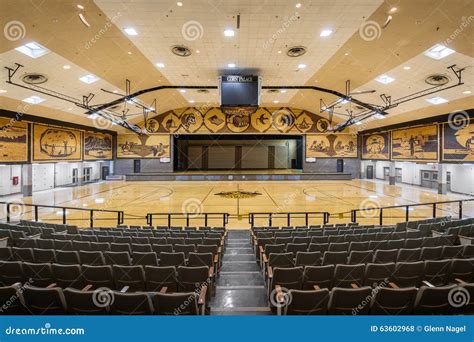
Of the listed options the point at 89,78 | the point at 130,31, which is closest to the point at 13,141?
the point at 89,78

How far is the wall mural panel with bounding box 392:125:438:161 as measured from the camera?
21.7 m

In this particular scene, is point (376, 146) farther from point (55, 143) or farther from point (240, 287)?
point (55, 143)

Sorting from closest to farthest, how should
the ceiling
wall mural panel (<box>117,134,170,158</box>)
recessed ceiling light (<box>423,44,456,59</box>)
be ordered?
1. the ceiling
2. recessed ceiling light (<box>423,44,456,59</box>)
3. wall mural panel (<box>117,134,170,158</box>)

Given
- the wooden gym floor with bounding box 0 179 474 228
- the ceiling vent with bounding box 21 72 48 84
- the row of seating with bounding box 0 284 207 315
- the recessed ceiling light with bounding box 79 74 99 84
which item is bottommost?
the wooden gym floor with bounding box 0 179 474 228

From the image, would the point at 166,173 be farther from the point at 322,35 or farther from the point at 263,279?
the point at 263,279

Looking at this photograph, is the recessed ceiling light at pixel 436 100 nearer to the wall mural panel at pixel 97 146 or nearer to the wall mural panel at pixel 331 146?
the wall mural panel at pixel 331 146

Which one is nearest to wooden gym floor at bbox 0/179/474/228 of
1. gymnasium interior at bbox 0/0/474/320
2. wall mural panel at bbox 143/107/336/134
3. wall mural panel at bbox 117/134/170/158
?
gymnasium interior at bbox 0/0/474/320

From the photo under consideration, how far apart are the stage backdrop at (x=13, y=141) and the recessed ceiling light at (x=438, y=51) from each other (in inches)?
925

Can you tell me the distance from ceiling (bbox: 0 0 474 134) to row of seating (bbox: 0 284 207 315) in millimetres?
9117

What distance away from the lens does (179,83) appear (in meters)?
19.9

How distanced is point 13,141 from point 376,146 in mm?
31098

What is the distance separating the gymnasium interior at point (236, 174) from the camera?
3971 mm

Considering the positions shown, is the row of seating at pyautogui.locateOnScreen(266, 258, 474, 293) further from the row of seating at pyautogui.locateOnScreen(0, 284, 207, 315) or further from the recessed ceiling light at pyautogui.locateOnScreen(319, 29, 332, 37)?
the recessed ceiling light at pyautogui.locateOnScreen(319, 29, 332, 37)

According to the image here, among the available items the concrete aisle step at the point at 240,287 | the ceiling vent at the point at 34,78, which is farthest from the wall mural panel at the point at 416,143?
the ceiling vent at the point at 34,78
